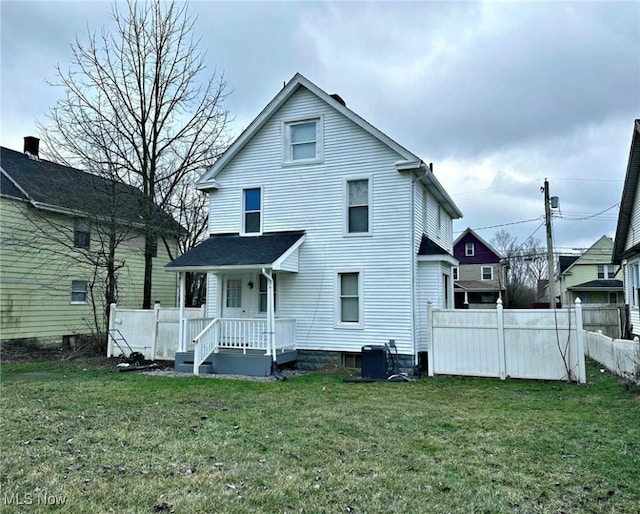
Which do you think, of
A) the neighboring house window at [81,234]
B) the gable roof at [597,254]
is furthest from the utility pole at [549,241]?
the gable roof at [597,254]

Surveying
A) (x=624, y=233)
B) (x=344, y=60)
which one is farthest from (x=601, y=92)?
(x=344, y=60)

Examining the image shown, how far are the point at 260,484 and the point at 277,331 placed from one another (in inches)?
311

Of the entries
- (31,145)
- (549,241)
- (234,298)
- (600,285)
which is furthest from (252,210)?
(600,285)

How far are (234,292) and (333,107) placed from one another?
640 centimetres

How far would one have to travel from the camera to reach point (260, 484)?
13.6 ft

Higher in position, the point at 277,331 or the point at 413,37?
the point at 413,37

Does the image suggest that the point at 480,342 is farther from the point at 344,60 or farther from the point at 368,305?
the point at 344,60

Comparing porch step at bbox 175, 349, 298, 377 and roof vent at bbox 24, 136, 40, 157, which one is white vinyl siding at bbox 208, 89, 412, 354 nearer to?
porch step at bbox 175, 349, 298, 377

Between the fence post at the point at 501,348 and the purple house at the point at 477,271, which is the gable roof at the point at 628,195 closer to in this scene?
the fence post at the point at 501,348

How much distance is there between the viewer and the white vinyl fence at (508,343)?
986 centimetres

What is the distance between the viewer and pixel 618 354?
33.0 ft

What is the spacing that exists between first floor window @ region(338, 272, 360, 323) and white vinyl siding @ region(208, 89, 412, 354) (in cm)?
25

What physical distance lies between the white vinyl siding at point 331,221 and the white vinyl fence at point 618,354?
4722 mm

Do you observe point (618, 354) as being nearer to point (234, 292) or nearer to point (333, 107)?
point (333, 107)
